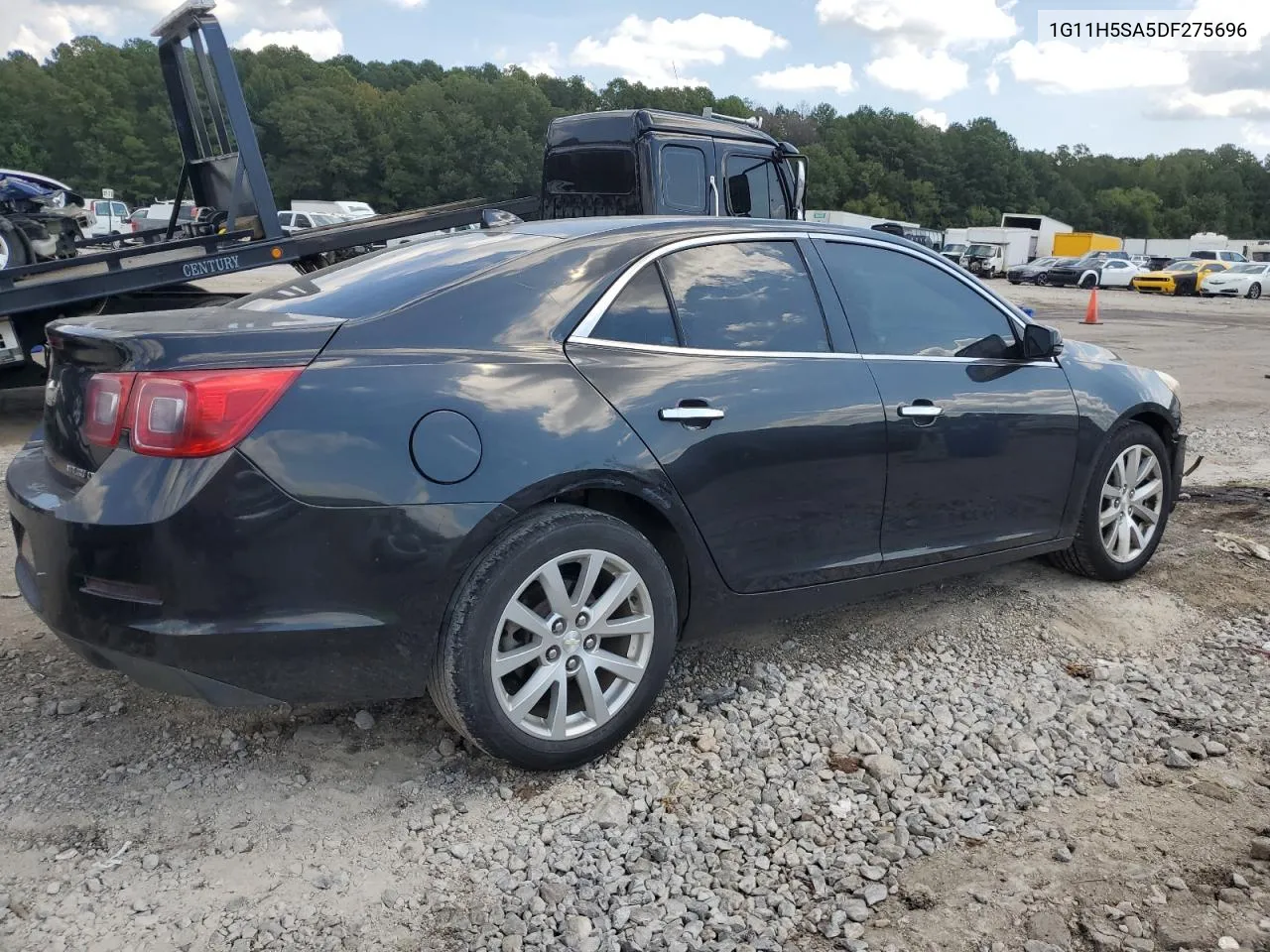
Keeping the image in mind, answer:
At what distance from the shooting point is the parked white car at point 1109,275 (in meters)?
39.0

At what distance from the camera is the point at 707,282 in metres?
3.30

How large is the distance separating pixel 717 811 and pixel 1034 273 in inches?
1658

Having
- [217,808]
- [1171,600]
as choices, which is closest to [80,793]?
[217,808]

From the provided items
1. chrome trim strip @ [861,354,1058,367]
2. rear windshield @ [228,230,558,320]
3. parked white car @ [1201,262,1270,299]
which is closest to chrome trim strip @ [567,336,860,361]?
chrome trim strip @ [861,354,1058,367]

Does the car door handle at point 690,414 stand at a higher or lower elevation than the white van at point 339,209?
lower

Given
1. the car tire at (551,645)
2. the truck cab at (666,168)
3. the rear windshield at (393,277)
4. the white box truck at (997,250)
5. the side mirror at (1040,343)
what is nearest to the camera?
the car tire at (551,645)

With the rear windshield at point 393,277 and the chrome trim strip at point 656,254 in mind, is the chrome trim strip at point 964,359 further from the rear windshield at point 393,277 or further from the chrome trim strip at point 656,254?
the rear windshield at point 393,277

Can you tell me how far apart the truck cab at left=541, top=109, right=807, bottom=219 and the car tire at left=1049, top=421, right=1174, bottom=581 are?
4693mm

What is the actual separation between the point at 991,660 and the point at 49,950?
304 cm

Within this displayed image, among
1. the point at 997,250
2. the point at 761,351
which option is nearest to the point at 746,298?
the point at 761,351

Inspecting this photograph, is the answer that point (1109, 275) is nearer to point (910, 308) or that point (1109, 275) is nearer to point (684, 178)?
point (684, 178)

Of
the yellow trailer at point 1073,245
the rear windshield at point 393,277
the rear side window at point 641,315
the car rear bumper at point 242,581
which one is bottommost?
the yellow trailer at point 1073,245

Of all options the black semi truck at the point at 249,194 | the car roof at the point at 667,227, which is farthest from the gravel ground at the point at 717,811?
the black semi truck at the point at 249,194

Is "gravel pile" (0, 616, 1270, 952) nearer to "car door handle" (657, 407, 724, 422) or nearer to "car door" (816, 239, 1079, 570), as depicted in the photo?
"car door" (816, 239, 1079, 570)
